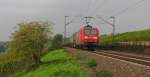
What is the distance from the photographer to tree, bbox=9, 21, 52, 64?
167 ft

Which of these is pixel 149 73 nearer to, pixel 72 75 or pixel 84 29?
pixel 72 75

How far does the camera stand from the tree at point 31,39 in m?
50.9

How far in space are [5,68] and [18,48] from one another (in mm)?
28182

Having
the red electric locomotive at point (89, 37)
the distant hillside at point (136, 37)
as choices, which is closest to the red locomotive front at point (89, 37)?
the red electric locomotive at point (89, 37)

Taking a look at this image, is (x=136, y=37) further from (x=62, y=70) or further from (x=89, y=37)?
(x=62, y=70)

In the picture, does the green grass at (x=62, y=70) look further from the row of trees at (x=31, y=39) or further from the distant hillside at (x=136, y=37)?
the distant hillside at (x=136, y=37)

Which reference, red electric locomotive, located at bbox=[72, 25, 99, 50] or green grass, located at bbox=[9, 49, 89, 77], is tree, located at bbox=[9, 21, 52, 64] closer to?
red electric locomotive, located at bbox=[72, 25, 99, 50]

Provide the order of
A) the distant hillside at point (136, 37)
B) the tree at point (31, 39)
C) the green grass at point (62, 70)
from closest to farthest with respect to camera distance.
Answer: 1. the green grass at point (62, 70)
2. the tree at point (31, 39)
3. the distant hillside at point (136, 37)

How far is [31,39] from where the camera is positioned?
51.1 meters

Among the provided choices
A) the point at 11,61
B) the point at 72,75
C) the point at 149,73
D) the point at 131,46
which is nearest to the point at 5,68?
the point at 11,61

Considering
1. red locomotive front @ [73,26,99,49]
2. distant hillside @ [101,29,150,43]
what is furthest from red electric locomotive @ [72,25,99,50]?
distant hillside @ [101,29,150,43]

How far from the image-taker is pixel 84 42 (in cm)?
5375

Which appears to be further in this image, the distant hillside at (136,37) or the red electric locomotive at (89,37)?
the distant hillside at (136,37)

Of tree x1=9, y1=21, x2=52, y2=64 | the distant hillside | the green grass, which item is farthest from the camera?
the distant hillside
